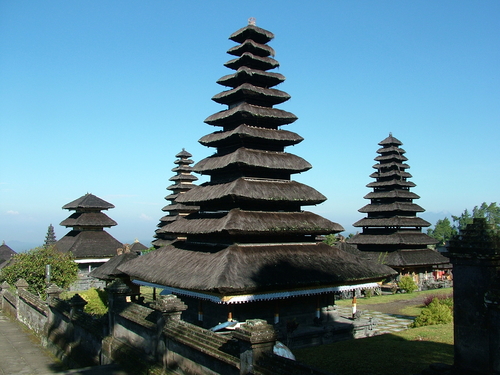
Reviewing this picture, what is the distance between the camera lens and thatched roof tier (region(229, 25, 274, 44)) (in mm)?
Result: 25906

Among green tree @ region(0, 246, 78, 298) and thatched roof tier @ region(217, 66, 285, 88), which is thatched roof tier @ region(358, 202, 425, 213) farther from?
green tree @ region(0, 246, 78, 298)

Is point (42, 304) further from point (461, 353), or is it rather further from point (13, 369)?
point (461, 353)

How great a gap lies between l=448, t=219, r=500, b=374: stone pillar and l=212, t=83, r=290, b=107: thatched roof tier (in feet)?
58.2

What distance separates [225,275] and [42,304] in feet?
36.5

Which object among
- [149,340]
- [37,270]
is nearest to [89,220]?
[37,270]

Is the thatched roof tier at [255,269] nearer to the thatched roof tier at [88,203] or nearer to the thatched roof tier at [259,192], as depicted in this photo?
the thatched roof tier at [259,192]

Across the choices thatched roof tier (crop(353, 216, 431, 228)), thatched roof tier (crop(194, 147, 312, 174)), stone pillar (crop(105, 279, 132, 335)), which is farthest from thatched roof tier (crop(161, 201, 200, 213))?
stone pillar (crop(105, 279, 132, 335))

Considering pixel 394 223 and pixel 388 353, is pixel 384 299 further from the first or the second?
pixel 388 353

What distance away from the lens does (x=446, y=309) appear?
22469 millimetres

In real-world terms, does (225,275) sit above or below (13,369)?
above

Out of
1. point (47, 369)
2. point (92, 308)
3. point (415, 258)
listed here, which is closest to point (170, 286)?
point (47, 369)

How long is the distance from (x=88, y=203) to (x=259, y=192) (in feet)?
104

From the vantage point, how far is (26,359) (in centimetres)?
1847

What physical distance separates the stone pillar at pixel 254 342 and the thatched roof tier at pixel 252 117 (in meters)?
15.9
